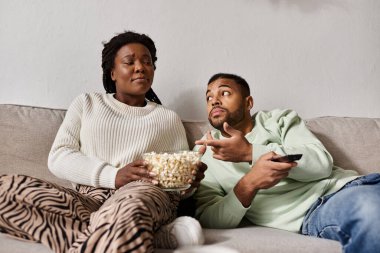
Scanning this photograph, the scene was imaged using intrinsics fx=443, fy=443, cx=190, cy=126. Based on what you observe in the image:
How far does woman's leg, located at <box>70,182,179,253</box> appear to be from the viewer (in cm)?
93

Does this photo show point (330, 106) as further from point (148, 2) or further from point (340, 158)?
point (148, 2)

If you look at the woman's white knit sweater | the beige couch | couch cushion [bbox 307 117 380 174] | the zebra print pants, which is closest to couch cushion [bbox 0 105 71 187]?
the beige couch

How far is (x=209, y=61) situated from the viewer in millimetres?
2078

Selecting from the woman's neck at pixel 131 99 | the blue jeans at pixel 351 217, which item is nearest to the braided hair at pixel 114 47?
the woman's neck at pixel 131 99

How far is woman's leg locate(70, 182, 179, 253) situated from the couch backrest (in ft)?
1.96

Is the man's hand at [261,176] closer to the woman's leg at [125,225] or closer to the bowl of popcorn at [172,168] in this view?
the bowl of popcorn at [172,168]

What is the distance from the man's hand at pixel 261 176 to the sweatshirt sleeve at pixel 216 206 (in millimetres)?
28

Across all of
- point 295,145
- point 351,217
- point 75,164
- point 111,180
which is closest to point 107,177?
point 111,180

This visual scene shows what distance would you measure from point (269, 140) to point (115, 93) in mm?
636

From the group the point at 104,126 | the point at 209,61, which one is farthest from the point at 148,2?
the point at 104,126

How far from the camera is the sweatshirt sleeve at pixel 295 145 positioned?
1364mm

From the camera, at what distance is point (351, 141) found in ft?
5.89

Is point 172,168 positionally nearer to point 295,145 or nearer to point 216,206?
point 216,206

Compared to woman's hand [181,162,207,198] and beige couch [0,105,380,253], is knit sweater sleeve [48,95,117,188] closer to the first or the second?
beige couch [0,105,380,253]
